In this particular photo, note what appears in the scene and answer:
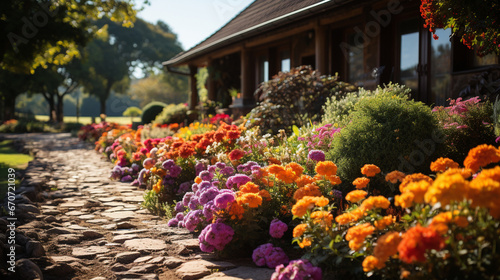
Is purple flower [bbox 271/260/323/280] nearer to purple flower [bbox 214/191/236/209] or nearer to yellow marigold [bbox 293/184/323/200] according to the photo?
yellow marigold [bbox 293/184/323/200]

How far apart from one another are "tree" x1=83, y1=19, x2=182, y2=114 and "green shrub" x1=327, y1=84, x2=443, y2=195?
35984 millimetres

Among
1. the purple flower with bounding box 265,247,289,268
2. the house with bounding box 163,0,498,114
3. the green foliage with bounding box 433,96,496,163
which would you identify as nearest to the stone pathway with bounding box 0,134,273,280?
the purple flower with bounding box 265,247,289,268

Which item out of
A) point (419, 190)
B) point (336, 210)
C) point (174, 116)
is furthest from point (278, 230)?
point (174, 116)

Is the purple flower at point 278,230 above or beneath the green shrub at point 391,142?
beneath

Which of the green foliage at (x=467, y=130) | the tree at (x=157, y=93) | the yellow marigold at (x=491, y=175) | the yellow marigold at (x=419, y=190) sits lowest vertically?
the yellow marigold at (x=419, y=190)

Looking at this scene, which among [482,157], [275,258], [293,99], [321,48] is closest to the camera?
[482,157]

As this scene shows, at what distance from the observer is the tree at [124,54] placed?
125ft

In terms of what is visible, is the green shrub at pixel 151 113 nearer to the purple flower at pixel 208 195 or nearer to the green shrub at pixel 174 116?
the green shrub at pixel 174 116

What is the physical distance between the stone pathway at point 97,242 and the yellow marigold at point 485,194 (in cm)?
156

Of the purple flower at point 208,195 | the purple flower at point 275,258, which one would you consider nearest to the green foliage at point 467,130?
the purple flower at point 275,258

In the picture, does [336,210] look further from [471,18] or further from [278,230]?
[471,18]

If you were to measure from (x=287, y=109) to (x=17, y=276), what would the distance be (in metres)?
5.81

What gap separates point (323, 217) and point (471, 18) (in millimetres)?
2712

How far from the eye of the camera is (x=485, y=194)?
1.88m
